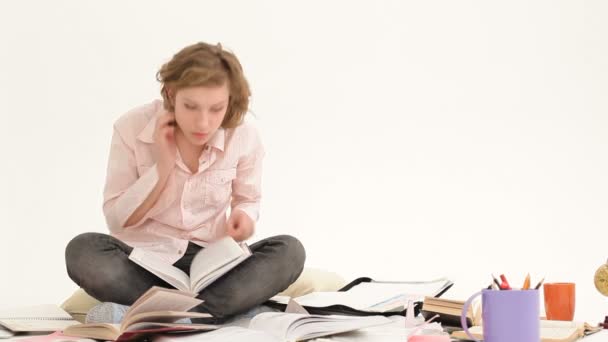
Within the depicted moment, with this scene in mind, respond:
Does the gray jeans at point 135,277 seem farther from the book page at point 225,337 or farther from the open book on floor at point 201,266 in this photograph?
the book page at point 225,337

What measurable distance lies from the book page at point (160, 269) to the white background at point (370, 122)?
1702 mm

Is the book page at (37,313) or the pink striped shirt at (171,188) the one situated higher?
the pink striped shirt at (171,188)

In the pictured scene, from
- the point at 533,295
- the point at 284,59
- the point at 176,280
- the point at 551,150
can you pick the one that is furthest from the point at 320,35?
the point at 533,295

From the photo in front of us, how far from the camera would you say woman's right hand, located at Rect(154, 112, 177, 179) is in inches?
93.7

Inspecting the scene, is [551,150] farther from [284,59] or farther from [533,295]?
[533,295]

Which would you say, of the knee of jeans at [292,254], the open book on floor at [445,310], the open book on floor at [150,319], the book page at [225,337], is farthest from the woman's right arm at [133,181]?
the open book on floor at [445,310]

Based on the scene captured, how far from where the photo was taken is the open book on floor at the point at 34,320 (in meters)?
2.15

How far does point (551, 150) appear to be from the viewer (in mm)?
4414

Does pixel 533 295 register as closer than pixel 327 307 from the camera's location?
Yes

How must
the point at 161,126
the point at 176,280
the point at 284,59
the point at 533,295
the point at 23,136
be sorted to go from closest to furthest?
the point at 533,295
the point at 176,280
the point at 161,126
the point at 23,136
the point at 284,59

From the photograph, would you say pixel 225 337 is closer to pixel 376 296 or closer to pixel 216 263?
pixel 216 263

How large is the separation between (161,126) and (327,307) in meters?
0.64

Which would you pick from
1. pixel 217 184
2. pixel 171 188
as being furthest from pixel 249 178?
pixel 171 188

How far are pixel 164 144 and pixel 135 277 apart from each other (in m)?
0.36
